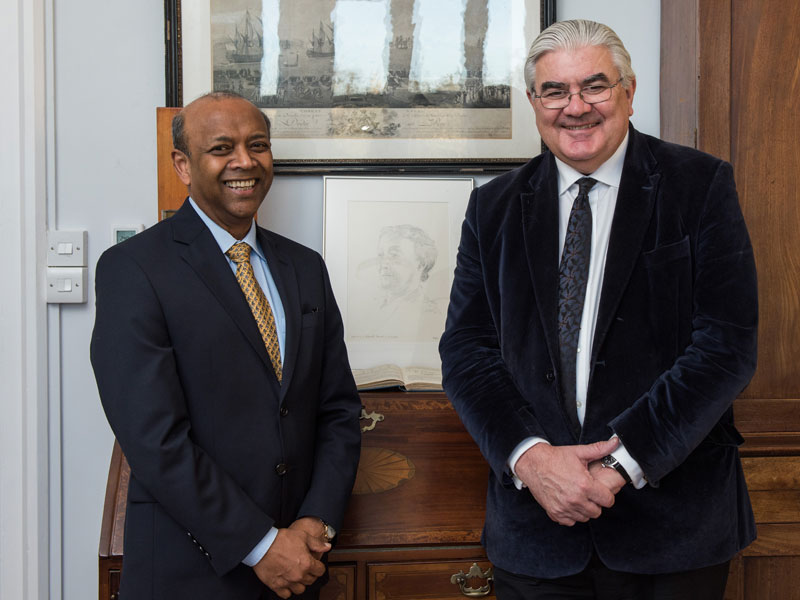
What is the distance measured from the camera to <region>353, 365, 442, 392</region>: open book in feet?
7.24

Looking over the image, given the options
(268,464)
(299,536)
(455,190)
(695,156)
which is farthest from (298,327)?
(455,190)

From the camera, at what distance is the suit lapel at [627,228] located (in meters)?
1.41

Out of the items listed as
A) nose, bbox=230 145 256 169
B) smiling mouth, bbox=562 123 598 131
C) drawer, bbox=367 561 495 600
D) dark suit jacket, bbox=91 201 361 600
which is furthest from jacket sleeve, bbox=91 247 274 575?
smiling mouth, bbox=562 123 598 131

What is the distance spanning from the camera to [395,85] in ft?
8.16

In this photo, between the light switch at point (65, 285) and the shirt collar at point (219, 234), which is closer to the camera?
the shirt collar at point (219, 234)

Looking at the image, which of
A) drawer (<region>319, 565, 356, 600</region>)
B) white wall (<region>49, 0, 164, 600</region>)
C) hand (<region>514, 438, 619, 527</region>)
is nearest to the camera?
hand (<region>514, 438, 619, 527</region>)

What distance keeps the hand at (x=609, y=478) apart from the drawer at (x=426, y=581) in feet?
1.85

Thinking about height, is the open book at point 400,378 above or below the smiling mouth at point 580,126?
below

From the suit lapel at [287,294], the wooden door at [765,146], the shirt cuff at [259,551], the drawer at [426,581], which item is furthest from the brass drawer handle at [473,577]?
the wooden door at [765,146]

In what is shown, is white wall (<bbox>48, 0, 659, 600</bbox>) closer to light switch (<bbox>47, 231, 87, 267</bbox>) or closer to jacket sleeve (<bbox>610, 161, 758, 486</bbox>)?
light switch (<bbox>47, 231, 87, 267</bbox>)

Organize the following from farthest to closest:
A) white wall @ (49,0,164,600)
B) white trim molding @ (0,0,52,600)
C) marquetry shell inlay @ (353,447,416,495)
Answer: white wall @ (49,0,164,600) < white trim molding @ (0,0,52,600) < marquetry shell inlay @ (353,447,416,495)

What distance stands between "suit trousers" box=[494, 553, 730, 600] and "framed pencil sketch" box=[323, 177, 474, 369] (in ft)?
3.37

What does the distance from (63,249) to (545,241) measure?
1616mm

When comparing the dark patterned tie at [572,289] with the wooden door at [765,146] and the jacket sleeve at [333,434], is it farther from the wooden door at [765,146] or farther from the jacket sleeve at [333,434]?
the wooden door at [765,146]
